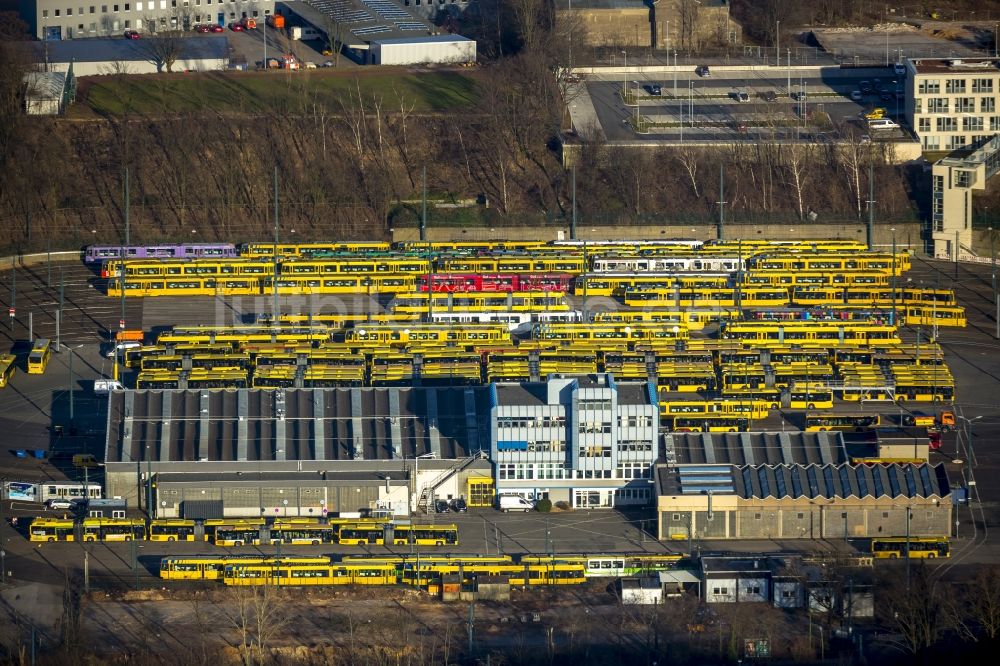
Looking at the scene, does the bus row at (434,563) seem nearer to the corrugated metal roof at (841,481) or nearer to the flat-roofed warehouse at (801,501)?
the flat-roofed warehouse at (801,501)

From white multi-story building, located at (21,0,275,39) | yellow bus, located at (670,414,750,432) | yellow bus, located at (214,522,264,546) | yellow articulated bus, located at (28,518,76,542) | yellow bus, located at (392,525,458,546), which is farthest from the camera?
white multi-story building, located at (21,0,275,39)

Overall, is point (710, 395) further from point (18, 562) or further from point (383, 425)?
point (18, 562)

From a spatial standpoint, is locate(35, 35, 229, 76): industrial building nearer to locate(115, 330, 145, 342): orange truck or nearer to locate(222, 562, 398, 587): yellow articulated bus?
locate(115, 330, 145, 342): orange truck

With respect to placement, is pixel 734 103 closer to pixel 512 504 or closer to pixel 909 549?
pixel 512 504

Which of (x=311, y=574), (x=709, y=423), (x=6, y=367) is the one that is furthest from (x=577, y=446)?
(x=6, y=367)

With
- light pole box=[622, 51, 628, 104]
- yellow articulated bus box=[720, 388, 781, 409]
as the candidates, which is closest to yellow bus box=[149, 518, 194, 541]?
yellow articulated bus box=[720, 388, 781, 409]

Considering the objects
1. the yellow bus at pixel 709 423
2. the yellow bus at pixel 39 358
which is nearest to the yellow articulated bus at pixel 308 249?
the yellow bus at pixel 39 358
